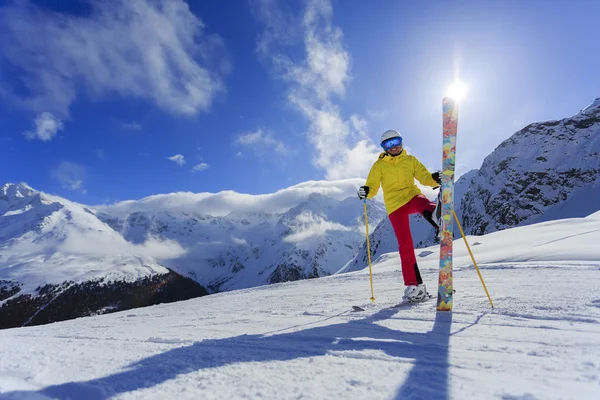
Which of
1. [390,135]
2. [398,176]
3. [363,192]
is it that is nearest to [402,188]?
[398,176]

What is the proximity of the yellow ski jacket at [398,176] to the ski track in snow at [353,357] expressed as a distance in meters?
1.83

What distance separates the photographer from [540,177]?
8025 cm

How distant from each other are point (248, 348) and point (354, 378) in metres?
1.15

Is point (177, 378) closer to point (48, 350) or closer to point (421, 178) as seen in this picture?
point (48, 350)

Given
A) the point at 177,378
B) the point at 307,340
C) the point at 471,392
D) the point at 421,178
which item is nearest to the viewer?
the point at 471,392

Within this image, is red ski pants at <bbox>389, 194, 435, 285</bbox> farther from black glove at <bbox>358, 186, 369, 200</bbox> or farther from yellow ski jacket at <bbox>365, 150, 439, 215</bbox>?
black glove at <bbox>358, 186, 369, 200</bbox>

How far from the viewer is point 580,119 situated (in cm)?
8025

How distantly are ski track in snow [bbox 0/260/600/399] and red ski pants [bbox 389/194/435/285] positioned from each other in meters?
0.89

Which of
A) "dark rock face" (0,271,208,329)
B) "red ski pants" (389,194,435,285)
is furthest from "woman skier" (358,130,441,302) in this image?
"dark rock face" (0,271,208,329)

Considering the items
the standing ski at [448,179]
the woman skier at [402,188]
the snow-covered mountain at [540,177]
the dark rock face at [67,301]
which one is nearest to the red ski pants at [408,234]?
the woman skier at [402,188]

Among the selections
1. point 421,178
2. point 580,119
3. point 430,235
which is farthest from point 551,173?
point 421,178

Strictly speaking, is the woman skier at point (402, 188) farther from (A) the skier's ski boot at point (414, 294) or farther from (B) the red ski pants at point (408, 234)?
(A) the skier's ski boot at point (414, 294)

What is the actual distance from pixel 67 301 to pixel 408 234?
211802 millimetres

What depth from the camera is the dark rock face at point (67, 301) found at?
515 feet
